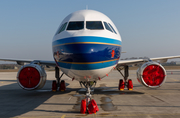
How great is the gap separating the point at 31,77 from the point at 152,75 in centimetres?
790

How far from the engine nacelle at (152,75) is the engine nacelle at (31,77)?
6479mm

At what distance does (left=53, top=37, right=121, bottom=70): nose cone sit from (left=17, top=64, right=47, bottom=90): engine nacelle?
16.6 ft

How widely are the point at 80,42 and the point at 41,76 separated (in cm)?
622

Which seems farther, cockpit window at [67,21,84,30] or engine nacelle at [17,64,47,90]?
engine nacelle at [17,64,47,90]

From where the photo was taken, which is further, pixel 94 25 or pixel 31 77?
pixel 31 77

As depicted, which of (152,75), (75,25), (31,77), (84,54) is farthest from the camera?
(152,75)

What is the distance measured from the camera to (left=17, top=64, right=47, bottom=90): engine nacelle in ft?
35.9

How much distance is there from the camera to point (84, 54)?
226 inches

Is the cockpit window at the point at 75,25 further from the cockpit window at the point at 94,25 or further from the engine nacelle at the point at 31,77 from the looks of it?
the engine nacelle at the point at 31,77

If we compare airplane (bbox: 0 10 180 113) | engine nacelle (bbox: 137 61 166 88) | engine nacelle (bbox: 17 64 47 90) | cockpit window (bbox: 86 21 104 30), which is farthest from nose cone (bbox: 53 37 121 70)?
engine nacelle (bbox: 137 61 166 88)

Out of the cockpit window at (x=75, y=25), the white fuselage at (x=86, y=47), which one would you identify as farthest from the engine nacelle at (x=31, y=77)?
the cockpit window at (x=75, y=25)

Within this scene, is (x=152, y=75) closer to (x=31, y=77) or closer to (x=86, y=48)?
(x=86, y=48)

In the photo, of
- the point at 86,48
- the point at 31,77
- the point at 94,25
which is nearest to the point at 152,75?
the point at 94,25

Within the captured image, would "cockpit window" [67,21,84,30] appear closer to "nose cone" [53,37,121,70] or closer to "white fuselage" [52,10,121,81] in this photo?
"white fuselage" [52,10,121,81]
